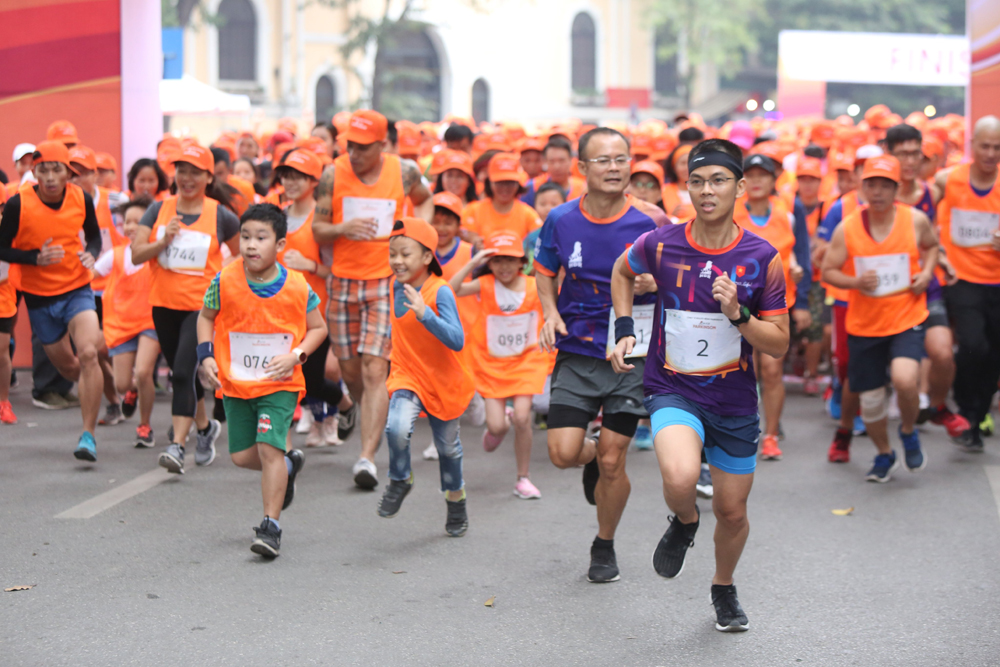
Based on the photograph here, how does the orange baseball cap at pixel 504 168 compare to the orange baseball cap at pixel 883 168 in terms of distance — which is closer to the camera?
the orange baseball cap at pixel 883 168

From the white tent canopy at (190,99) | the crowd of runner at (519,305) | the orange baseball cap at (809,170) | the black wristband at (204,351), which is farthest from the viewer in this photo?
the white tent canopy at (190,99)

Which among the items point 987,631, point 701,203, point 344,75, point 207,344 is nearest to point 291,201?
point 207,344

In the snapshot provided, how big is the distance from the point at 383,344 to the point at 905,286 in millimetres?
3405

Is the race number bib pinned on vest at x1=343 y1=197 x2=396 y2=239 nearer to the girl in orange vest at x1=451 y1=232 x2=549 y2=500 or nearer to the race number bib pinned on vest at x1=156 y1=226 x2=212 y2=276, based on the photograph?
the girl in orange vest at x1=451 y1=232 x2=549 y2=500

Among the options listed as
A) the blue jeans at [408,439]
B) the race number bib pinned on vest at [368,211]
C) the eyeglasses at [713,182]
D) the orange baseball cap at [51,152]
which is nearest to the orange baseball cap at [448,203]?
the race number bib pinned on vest at [368,211]

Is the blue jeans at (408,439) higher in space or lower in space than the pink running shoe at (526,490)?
higher

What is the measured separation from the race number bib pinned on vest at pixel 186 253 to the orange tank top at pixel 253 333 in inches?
72.4

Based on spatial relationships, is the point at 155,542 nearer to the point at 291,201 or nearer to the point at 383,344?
the point at 383,344

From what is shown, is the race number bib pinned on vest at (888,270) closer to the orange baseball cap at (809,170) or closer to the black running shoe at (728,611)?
the black running shoe at (728,611)

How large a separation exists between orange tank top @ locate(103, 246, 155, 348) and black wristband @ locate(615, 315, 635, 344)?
4.60 metres

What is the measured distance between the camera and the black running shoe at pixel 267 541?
233 inches

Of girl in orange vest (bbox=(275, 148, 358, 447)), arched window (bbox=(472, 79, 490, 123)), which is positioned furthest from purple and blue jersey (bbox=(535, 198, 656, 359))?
arched window (bbox=(472, 79, 490, 123))

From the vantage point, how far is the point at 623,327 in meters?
5.22

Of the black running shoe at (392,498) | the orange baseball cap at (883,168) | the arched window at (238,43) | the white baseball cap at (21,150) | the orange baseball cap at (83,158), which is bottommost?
the black running shoe at (392,498)
